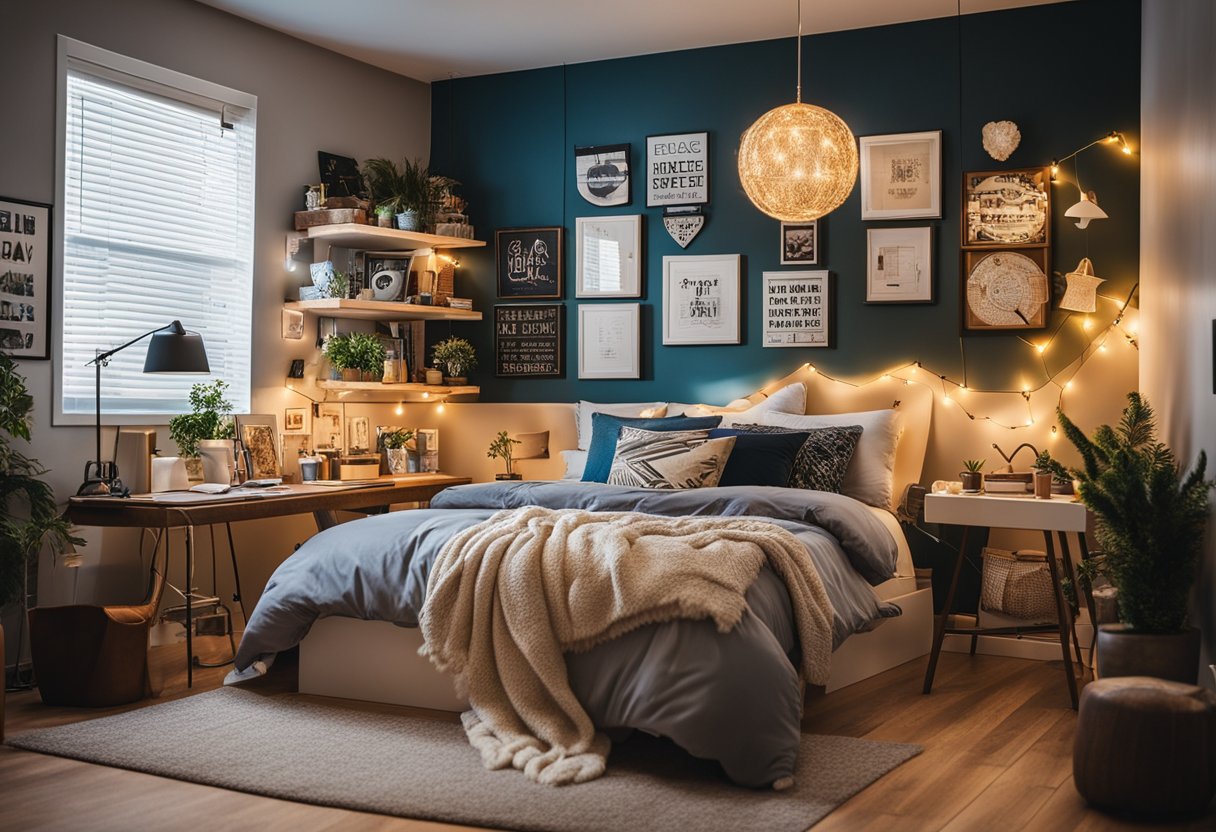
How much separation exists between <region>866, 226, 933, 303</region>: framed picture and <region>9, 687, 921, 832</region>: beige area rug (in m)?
2.42

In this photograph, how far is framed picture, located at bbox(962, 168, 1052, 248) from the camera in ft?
16.4

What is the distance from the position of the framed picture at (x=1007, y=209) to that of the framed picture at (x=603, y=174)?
163 cm

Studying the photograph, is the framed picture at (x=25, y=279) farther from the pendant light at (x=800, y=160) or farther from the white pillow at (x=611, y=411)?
the pendant light at (x=800, y=160)

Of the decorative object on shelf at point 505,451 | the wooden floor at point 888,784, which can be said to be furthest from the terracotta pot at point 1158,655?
the decorative object on shelf at point 505,451

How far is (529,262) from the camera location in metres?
6.05

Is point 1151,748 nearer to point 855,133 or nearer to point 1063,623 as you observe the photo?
point 1063,623

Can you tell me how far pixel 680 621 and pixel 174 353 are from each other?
240 cm

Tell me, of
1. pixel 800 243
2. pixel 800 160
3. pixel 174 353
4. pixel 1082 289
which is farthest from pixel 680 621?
pixel 800 243

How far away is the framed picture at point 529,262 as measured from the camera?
5992 mm

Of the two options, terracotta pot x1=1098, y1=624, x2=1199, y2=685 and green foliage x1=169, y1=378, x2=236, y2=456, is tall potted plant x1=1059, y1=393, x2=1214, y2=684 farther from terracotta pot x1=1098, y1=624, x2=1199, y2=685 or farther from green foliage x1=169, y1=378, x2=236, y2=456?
green foliage x1=169, y1=378, x2=236, y2=456

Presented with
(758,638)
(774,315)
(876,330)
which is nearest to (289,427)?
(774,315)

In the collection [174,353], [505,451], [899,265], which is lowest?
[505,451]

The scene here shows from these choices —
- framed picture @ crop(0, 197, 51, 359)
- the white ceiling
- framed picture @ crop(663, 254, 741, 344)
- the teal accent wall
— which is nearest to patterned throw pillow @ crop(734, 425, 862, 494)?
the teal accent wall

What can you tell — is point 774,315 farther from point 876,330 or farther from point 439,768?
point 439,768
